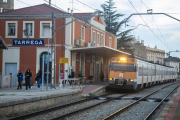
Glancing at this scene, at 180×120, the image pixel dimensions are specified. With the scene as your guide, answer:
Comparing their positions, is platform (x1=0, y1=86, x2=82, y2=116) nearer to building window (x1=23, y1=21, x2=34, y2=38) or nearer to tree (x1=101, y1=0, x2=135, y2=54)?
building window (x1=23, y1=21, x2=34, y2=38)

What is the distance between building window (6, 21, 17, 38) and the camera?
101ft

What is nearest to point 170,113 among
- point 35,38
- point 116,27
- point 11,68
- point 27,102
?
point 27,102

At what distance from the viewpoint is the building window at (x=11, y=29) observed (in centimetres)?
3080

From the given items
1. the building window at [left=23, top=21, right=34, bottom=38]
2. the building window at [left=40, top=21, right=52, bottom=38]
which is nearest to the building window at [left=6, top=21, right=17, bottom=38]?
the building window at [left=23, top=21, right=34, bottom=38]

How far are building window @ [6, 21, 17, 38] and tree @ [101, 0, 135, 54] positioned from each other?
21.8 m

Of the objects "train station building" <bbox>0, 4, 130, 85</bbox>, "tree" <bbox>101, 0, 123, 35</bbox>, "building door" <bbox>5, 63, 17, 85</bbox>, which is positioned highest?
"tree" <bbox>101, 0, 123, 35</bbox>

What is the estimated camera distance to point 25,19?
3067cm

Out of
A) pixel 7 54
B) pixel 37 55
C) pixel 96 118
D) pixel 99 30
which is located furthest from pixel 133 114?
pixel 99 30

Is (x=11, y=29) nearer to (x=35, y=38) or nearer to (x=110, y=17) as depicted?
(x=35, y=38)

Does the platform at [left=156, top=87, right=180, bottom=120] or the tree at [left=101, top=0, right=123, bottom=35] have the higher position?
the tree at [left=101, top=0, right=123, bottom=35]

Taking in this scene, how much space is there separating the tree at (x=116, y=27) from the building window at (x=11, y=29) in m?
21.8

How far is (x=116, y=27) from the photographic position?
5281 cm

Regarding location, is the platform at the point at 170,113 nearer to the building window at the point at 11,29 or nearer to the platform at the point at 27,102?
the platform at the point at 27,102

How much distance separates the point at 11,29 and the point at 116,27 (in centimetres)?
2580
